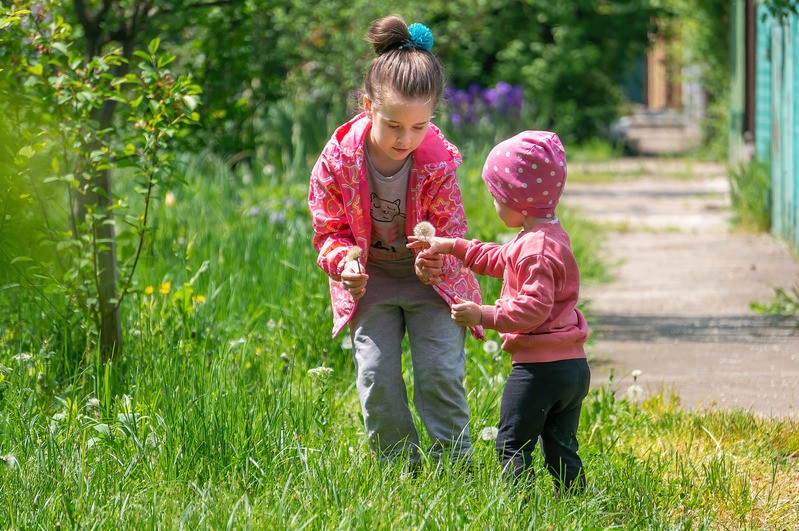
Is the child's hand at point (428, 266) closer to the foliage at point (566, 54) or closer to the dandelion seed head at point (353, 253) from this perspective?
the dandelion seed head at point (353, 253)

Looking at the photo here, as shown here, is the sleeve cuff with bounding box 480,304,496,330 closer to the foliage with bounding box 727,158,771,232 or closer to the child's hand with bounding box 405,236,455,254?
the child's hand with bounding box 405,236,455,254

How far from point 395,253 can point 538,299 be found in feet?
1.91

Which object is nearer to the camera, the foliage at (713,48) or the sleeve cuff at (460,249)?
the sleeve cuff at (460,249)

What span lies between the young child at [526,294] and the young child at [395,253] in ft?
0.71

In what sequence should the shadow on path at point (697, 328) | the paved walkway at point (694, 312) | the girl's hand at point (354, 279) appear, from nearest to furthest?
the girl's hand at point (354, 279), the paved walkway at point (694, 312), the shadow on path at point (697, 328)

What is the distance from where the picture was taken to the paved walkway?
443 centimetres

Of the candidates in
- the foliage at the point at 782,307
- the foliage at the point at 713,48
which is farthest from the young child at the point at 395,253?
the foliage at the point at 713,48

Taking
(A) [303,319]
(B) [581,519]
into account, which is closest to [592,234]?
(A) [303,319]

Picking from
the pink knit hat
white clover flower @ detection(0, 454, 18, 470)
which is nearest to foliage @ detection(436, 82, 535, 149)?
the pink knit hat

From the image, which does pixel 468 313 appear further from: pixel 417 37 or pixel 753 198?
pixel 753 198

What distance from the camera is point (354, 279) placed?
9.54ft

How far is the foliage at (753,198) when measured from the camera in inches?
340

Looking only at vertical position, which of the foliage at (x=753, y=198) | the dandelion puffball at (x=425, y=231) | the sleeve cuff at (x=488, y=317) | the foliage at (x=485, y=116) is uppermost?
the dandelion puffball at (x=425, y=231)

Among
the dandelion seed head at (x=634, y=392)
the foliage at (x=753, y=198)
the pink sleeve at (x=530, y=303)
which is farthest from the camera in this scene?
the foliage at (x=753, y=198)
